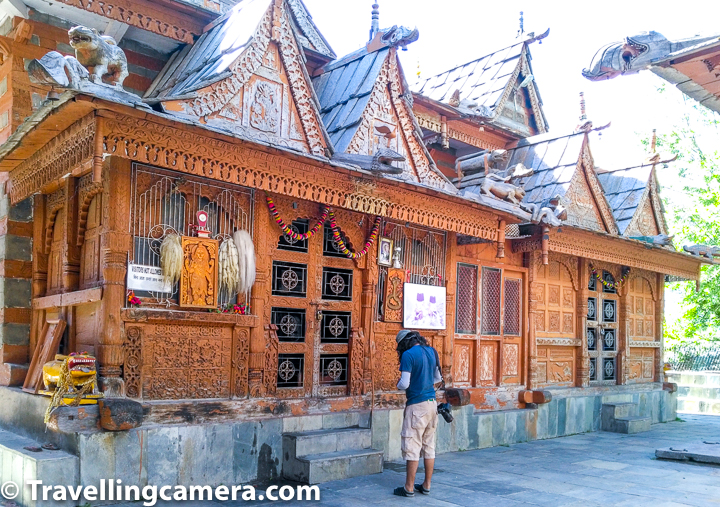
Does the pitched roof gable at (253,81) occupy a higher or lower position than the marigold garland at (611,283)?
higher

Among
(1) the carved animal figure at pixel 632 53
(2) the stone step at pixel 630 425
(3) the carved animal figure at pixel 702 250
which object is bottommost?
(2) the stone step at pixel 630 425

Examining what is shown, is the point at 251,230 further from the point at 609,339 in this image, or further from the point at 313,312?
the point at 609,339

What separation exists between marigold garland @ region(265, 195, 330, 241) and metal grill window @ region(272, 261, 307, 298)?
0.38 meters

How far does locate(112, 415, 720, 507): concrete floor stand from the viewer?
781 centimetres

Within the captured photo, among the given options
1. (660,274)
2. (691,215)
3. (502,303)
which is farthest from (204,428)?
(691,215)

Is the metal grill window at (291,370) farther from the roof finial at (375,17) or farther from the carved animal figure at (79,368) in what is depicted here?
the roof finial at (375,17)

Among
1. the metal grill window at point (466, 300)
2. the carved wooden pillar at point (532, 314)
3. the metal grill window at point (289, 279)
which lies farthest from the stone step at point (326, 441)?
the carved wooden pillar at point (532, 314)

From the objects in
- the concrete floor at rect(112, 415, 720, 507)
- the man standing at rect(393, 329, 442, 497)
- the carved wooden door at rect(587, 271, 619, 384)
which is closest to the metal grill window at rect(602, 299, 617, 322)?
the carved wooden door at rect(587, 271, 619, 384)

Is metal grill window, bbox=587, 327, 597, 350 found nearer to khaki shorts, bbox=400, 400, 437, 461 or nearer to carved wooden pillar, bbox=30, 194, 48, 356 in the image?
khaki shorts, bbox=400, 400, 437, 461

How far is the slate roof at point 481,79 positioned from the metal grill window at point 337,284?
5.68 m

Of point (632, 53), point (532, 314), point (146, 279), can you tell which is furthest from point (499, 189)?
point (632, 53)

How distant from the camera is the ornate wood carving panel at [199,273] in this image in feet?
26.4

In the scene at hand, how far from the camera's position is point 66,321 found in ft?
26.8

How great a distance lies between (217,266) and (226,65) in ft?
7.83
